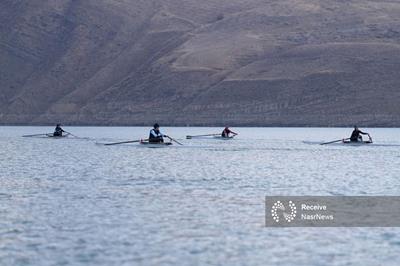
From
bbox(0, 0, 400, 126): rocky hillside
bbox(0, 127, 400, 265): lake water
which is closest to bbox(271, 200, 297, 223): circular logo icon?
bbox(0, 127, 400, 265): lake water

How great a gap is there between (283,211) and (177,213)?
323 centimetres

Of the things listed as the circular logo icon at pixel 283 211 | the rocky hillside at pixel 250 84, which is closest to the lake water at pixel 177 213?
the circular logo icon at pixel 283 211

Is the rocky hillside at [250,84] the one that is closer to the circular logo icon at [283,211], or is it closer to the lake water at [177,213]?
the lake water at [177,213]

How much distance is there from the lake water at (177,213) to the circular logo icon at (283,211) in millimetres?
507

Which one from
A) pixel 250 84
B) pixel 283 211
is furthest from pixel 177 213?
pixel 250 84

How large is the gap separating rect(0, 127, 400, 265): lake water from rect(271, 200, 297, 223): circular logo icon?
51cm

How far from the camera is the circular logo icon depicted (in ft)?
100

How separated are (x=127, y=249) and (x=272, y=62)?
153 m

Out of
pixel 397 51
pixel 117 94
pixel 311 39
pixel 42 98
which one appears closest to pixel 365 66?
pixel 397 51

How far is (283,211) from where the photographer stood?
106 ft

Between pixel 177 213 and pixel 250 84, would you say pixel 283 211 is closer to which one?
pixel 177 213

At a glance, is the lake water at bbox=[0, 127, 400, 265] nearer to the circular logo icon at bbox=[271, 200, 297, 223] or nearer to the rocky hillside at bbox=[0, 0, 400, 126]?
the circular logo icon at bbox=[271, 200, 297, 223]

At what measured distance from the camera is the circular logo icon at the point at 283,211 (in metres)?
30.5

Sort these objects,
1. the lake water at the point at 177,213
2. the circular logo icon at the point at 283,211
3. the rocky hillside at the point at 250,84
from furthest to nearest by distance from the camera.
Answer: the rocky hillside at the point at 250,84, the circular logo icon at the point at 283,211, the lake water at the point at 177,213
